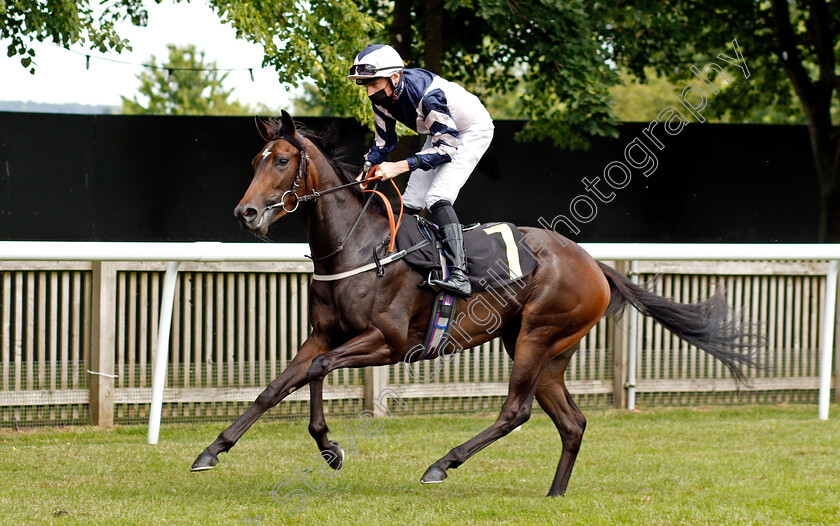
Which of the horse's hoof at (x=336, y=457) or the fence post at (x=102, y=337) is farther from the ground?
the fence post at (x=102, y=337)

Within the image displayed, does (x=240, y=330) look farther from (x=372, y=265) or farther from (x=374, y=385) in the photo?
(x=372, y=265)

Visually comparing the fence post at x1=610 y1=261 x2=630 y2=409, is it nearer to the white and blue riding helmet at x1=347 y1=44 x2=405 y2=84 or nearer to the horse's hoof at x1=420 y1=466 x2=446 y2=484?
the horse's hoof at x1=420 y1=466 x2=446 y2=484

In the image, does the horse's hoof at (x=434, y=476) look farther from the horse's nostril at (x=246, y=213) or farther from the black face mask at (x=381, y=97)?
the black face mask at (x=381, y=97)

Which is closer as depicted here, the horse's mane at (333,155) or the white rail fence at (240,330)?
the horse's mane at (333,155)

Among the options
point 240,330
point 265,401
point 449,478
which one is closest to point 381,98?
point 265,401

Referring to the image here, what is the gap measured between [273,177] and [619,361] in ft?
12.9

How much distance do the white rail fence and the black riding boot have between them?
1.65m

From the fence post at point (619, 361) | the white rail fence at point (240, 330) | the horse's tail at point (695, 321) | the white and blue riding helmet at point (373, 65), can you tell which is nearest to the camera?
the white and blue riding helmet at point (373, 65)

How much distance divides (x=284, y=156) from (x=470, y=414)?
3.39 meters

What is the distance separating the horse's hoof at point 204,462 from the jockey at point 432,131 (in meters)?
1.28

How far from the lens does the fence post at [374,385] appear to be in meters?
6.50

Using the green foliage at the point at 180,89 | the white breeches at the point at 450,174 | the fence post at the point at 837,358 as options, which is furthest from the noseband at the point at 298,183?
the green foliage at the point at 180,89

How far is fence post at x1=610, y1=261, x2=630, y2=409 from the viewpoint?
7.02m

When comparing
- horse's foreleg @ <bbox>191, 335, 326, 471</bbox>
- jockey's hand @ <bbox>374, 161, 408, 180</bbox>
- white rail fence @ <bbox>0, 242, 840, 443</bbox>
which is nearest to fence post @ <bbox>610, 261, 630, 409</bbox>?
white rail fence @ <bbox>0, 242, 840, 443</bbox>
